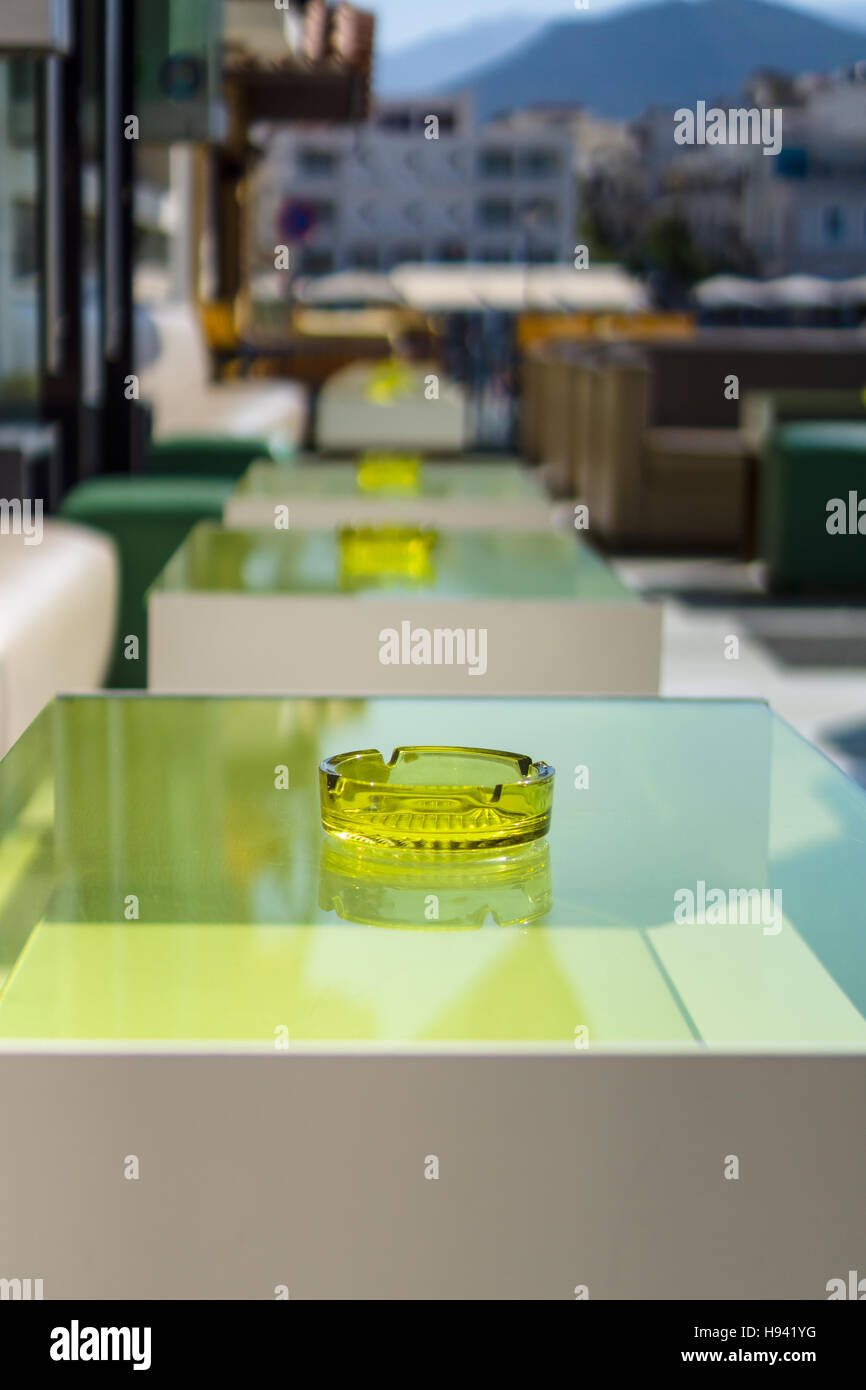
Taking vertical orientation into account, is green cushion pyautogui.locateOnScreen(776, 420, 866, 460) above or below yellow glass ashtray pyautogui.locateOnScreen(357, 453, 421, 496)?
above

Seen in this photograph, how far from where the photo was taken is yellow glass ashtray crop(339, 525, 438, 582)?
11.3 ft

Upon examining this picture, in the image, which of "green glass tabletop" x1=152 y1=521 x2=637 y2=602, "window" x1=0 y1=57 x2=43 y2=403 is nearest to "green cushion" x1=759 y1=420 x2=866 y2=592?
"window" x1=0 y1=57 x2=43 y2=403

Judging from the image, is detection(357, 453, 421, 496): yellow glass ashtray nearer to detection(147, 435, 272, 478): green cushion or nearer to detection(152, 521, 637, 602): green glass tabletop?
detection(152, 521, 637, 602): green glass tabletop

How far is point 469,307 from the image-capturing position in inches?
1051

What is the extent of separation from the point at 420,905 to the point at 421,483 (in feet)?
12.6

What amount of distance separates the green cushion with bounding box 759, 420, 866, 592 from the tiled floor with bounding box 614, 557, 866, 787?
18 centimetres

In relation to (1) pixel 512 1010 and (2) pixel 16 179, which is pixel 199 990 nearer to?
(1) pixel 512 1010

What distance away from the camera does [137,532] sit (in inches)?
173

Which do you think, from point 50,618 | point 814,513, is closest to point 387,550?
point 50,618

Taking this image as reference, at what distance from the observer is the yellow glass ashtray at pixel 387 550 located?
136 inches

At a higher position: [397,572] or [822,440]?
[822,440]

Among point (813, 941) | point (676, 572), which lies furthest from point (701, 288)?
point (813, 941)

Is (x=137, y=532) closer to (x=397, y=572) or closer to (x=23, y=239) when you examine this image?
(x=397, y=572)
